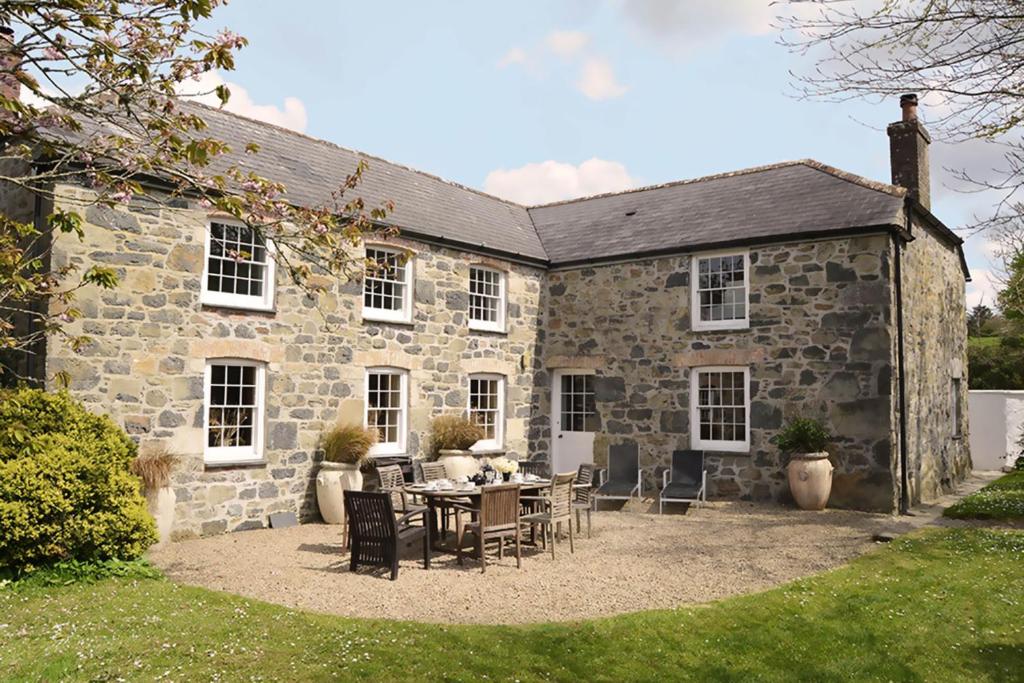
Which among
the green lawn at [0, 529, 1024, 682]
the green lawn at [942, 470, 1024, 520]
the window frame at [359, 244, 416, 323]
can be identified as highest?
the window frame at [359, 244, 416, 323]

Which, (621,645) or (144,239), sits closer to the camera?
(621,645)

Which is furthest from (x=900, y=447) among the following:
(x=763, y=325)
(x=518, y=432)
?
(x=518, y=432)

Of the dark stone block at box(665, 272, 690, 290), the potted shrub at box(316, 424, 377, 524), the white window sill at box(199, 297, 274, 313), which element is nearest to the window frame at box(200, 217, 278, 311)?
the white window sill at box(199, 297, 274, 313)

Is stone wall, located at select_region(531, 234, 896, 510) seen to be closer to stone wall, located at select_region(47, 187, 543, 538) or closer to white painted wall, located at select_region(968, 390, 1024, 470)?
stone wall, located at select_region(47, 187, 543, 538)

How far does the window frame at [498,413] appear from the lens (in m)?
14.8

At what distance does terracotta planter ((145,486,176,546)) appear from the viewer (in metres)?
9.68

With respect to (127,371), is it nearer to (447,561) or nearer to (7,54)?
(447,561)

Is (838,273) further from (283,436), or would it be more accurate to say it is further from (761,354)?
(283,436)

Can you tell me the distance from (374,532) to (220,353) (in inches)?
160

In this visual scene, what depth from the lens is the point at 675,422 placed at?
570 inches

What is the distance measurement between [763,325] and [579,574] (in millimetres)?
6926

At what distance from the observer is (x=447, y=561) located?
30.6 ft

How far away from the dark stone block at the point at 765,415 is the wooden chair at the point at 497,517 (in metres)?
6.13

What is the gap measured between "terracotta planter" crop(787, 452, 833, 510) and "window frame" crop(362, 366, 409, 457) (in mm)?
6565
